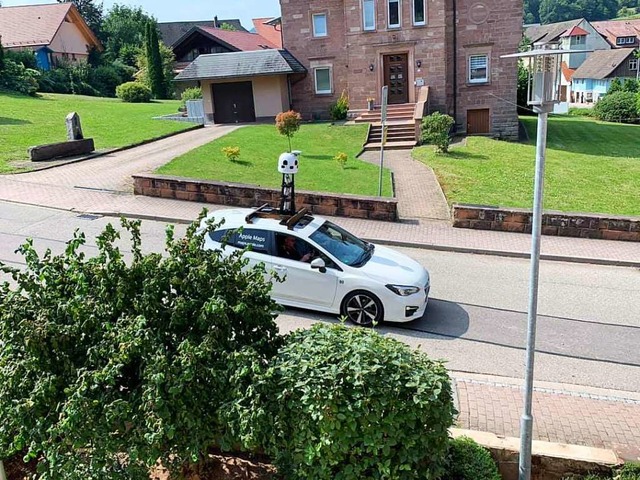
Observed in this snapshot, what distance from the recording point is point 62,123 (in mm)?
26859

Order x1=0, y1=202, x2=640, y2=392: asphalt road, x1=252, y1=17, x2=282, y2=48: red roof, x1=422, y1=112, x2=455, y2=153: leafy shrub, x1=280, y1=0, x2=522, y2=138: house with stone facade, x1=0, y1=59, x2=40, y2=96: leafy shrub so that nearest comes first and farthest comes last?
1. x1=0, y1=202, x2=640, y2=392: asphalt road
2. x1=422, y1=112, x2=455, y2=153: leafy shrub
3. x1=280, y1=0, x2=522, y2=138: house with stone facade
4. x1=0, y1=59, x2=40, y2=96: leafy shrub
5. x1=252, y1=17, x2=282, y2=48: red roof

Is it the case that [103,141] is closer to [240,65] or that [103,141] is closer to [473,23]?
[240,65]

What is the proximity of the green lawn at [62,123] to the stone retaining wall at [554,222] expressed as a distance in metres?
14.4

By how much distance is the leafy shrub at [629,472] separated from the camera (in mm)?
5077

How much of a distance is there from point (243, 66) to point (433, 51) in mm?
10256

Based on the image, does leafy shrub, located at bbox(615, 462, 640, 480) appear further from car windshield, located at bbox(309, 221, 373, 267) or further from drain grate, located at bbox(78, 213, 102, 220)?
drain grate, located at bbox(78, 213, 102, 220)

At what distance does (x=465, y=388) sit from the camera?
7215 mm

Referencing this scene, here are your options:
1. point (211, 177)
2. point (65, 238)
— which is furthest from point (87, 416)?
point (211, 177)

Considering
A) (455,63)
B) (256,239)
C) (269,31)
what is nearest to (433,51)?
(455,63)

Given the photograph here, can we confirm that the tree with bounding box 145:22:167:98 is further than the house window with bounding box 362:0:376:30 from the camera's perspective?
Yes

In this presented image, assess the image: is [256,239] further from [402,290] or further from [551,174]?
[551,174]

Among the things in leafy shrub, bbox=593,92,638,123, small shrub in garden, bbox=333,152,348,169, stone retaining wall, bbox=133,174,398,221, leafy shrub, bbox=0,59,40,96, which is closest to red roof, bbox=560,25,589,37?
leafy shrub, bbox=593,92,638,123

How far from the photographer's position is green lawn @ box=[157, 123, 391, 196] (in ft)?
59.4

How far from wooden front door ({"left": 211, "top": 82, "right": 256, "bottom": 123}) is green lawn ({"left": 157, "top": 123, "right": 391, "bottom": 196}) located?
497 centimetres
